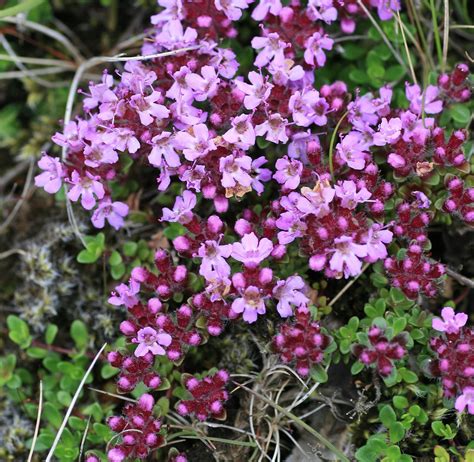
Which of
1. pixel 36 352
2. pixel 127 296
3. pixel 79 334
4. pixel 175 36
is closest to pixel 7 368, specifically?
pixel 36 352

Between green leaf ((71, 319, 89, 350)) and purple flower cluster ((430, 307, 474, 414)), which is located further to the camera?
green leaf ((71, 319, 89, 350))

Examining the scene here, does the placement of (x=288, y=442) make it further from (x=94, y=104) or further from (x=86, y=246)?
(x=94, y=104)

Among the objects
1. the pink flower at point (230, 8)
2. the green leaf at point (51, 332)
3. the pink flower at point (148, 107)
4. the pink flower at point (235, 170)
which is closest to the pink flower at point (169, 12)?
the pink flower at point (230, 8)

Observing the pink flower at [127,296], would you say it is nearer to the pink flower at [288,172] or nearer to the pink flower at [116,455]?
the pink flower at [116,455]

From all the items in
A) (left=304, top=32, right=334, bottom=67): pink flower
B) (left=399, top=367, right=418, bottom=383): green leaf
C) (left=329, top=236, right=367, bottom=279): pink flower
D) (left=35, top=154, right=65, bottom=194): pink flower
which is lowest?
(left=399, top=367, right=418, bottom=383): green leaf

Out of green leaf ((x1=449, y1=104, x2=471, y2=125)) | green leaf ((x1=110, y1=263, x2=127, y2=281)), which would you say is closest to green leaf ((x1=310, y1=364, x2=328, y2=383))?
green leaf ((x1=110, y1=263, x2=127, y2=281))

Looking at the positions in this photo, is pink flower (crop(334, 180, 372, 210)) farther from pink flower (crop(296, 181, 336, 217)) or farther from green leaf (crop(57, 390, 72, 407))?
green leaf (crop(57, 390, 72, 407))

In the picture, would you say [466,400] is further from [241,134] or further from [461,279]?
Result: [241,134]
